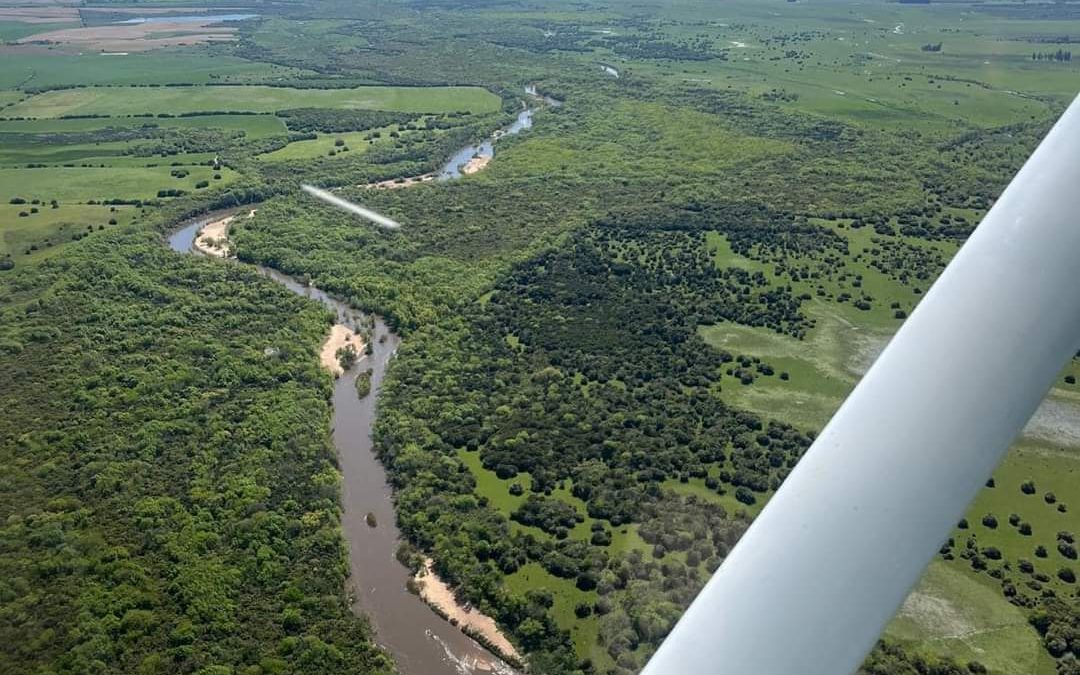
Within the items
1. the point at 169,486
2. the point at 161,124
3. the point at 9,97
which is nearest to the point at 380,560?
the point at 169,486

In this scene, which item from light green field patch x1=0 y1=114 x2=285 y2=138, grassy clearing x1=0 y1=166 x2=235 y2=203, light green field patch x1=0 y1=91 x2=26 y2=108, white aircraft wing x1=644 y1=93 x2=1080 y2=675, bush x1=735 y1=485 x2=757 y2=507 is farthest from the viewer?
light green field patch x1=0 y1=91 x2=26 y2=108

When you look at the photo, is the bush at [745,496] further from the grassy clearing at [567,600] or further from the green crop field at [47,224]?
the green crop field at [47,224]

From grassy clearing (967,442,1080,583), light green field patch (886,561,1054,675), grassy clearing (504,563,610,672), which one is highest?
grassy clearing (967,442,1080,583)

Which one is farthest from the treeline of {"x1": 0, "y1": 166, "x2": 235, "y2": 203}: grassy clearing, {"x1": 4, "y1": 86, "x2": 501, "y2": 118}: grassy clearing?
{"x1": 4, "y1": 86, "x2": 501, "y2": 118}: grassy clearing

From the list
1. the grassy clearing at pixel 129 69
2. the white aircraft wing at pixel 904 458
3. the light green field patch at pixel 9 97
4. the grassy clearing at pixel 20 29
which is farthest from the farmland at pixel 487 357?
the grassy clearing at pixel 20 29

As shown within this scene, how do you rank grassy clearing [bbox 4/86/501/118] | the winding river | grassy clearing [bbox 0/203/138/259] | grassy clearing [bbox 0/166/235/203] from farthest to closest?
grassy clearing [bbox 4/86/501/118], grassy clearing [bbox 0/166/235/203], grassy clearing [bbox 0/203/138/259], the winding river

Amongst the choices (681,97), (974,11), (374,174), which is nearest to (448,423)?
(374,174)

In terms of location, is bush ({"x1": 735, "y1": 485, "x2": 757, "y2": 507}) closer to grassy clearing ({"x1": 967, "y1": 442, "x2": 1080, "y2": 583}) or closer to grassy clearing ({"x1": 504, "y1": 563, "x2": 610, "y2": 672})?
grassy clearing ({"x1": 967, "y1": 442, "x2": 1080, "y2": 583})
